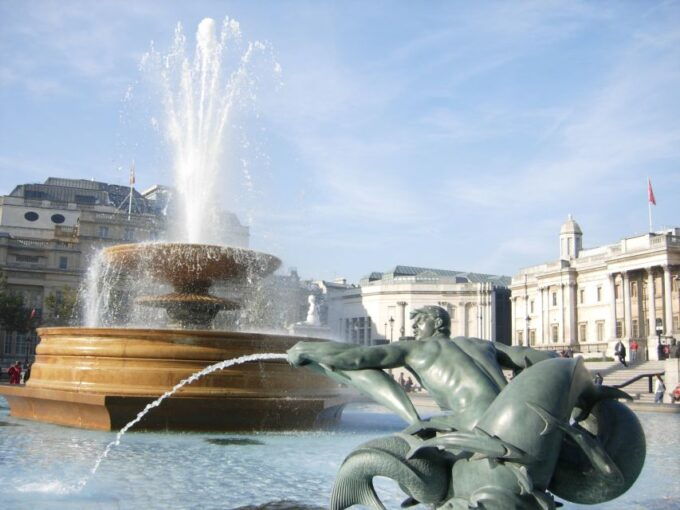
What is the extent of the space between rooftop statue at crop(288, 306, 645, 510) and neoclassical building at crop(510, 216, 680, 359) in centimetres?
5175

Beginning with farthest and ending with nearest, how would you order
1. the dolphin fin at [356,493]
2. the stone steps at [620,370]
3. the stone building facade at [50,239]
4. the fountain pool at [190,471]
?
the stone building facade at [50,239] → the stone steps at [620,370] → the fountain pool at [190,471] → the dolphin fin at [356,493]

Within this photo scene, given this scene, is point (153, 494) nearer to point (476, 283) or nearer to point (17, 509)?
point (17, 509)

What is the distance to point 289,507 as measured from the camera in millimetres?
→ 5410

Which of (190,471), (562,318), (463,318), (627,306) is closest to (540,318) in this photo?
(562,318)

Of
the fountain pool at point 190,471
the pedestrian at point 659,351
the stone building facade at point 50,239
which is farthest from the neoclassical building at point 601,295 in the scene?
the fountain pool at point 190,471

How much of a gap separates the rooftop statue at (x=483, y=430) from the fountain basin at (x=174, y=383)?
251 inches

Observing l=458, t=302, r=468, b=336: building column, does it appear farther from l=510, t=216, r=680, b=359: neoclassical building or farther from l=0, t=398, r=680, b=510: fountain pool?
l=0, t=398, r=680, b=510: fountain pool

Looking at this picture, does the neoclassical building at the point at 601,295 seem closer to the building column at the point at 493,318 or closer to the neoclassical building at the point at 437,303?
the building column at the point at 493,318

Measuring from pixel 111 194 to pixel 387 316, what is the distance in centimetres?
3178

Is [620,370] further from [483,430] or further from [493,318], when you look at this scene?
[483,430]

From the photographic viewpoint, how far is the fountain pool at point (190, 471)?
5.76 metres

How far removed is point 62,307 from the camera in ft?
177

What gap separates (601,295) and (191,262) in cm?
5977

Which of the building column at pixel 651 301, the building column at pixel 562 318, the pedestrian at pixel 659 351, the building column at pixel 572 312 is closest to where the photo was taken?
the pedestrian at pixel 659 351
